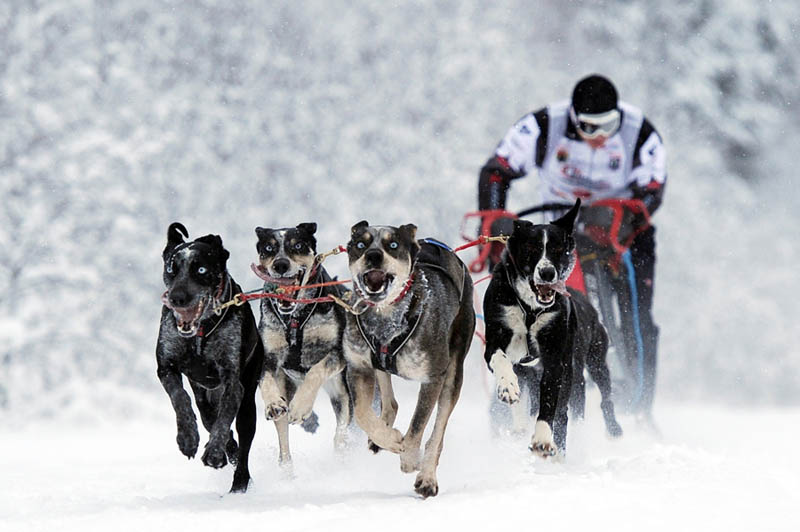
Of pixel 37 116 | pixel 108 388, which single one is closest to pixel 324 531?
pixel 108 388

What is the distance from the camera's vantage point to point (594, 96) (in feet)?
19.2

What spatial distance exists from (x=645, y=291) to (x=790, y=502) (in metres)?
2.59

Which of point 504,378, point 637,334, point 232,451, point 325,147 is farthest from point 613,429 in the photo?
point 325,147

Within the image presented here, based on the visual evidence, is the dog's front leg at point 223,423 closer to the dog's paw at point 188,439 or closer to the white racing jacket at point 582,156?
the dog's paw at point 188,439

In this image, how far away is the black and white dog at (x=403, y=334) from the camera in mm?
3707

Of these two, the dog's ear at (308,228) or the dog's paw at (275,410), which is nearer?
the dog's paw at (275,410)

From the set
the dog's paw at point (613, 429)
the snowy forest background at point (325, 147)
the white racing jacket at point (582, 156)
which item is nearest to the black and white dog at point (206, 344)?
the dog's paw at point (613, 429)

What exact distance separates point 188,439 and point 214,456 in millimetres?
128

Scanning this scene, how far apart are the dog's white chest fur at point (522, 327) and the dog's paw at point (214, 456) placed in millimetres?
1191

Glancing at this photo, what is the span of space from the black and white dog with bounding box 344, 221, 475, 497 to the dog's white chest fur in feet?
0.70

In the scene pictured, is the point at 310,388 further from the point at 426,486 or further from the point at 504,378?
the point at 504,378

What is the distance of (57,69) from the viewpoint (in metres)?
13.0

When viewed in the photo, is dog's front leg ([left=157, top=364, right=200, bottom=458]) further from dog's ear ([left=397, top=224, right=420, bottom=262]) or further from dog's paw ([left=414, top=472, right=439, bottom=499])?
dog's ear ([left=397, top=224, right=420, bottom=262])

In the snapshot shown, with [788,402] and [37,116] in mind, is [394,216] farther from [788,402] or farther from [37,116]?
[788,402]
